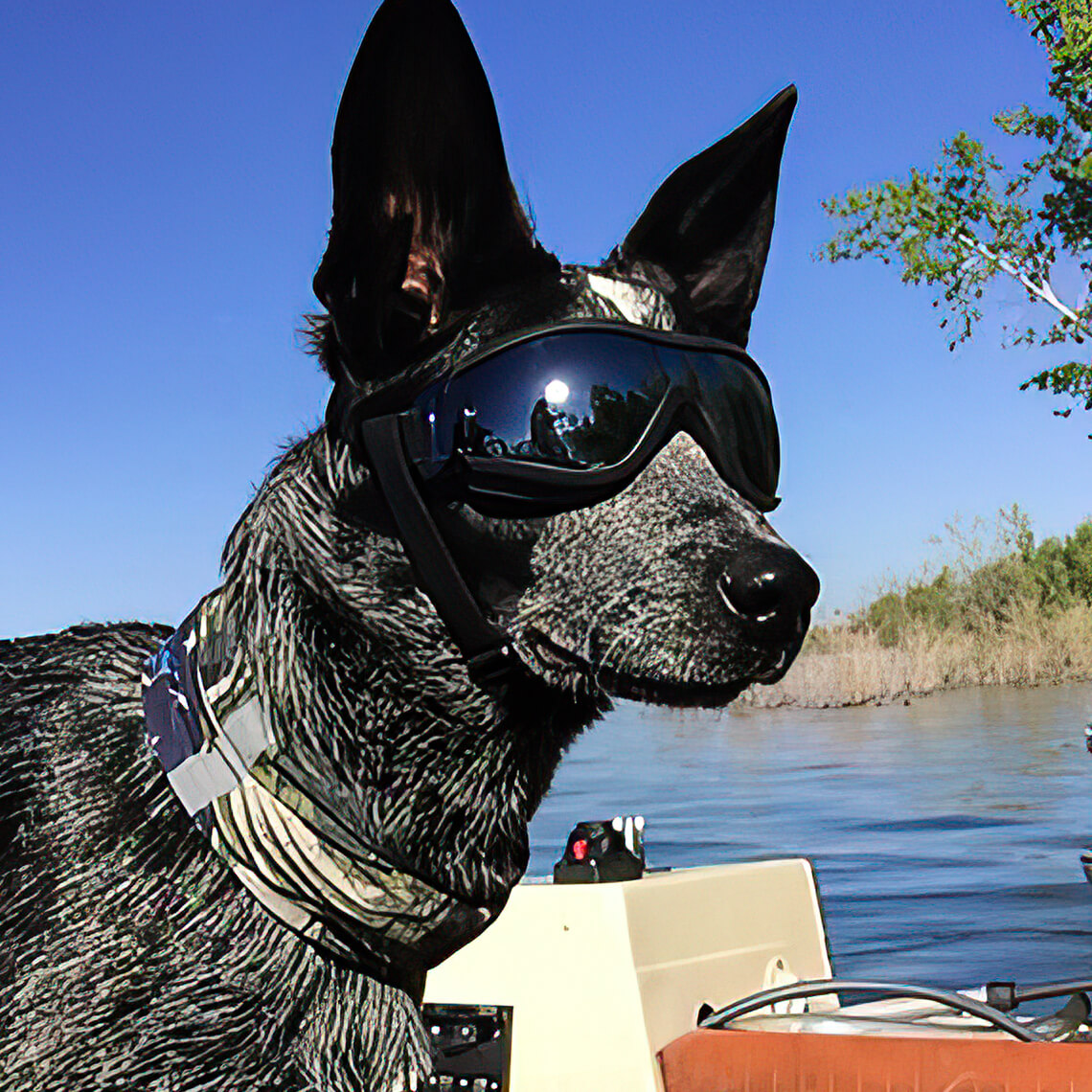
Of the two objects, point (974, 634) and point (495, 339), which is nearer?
point (495, 339)

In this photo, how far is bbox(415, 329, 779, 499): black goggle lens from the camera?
4.09 ft

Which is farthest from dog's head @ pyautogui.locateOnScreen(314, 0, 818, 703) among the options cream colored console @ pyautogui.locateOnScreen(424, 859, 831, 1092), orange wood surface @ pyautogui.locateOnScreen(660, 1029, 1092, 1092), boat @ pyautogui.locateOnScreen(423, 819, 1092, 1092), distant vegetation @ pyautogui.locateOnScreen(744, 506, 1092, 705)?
distant vegetation @ pyautogui.locateOnScreen(744, 506, 1092, 705)

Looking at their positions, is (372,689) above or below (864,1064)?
above

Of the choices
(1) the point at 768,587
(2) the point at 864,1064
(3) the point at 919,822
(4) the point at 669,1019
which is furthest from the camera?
(3) the point at 919,822

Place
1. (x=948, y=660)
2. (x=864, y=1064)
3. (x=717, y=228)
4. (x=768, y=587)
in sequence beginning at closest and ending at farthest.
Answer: (x=768, y=587) < (x=717, y=228) < (x=864, y=1064) < (x=948, y=660)

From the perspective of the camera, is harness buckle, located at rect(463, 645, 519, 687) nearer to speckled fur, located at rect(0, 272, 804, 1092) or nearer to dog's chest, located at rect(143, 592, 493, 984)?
speckled fur, located at rect(0, 272, 804, 1092)

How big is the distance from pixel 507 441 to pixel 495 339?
11cm

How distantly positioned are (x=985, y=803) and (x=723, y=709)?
9393 mm

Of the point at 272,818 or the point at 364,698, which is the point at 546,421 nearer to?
the point at 364,698

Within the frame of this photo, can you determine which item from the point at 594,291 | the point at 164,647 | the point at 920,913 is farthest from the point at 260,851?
the point at 920,913

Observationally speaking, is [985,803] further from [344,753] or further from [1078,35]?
[344,753]

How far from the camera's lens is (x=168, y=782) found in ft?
4.09

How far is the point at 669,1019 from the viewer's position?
3719 mm

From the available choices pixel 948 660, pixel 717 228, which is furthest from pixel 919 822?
pixel 717 228
